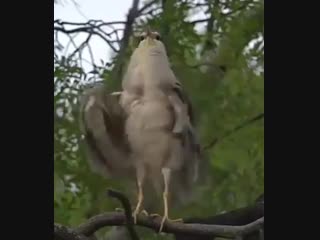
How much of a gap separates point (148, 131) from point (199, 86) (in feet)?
0.35

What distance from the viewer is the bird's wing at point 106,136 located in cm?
88

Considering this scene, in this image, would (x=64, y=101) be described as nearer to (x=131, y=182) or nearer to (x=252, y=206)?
(x=131, y=182)

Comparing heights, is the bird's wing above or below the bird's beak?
below

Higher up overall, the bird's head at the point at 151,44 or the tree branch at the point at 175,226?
the bird's head at the point at 151,44

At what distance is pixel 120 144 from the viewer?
0.88 m

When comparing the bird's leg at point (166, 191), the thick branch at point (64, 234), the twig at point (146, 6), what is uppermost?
the twig at point (146, 6)

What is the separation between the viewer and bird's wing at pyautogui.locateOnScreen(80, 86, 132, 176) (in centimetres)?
88

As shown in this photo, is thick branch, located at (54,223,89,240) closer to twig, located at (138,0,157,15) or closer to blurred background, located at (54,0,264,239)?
blurred background, located at (54,0,264,239)

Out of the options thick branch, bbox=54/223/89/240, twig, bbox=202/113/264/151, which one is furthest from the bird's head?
thick branch, bbox=54/223/89/240

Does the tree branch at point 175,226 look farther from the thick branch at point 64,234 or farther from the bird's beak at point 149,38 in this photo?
the bird's beak at point 149,38

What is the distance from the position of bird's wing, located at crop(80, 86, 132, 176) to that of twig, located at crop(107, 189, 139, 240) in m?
0.03

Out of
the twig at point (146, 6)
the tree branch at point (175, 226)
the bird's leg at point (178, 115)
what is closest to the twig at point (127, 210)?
the tree branch at point (175, 226)
